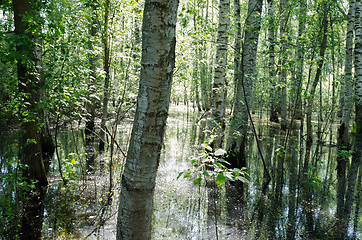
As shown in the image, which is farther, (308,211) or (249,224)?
(308,211)

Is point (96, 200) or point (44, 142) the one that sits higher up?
point (44, 142)

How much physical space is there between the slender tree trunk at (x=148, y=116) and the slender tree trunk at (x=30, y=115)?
276 cm

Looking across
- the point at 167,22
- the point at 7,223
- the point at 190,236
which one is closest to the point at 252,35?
the point at 190,236

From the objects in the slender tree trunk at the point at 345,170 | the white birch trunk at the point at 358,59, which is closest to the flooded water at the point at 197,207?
the slender tree trunk at the point at 345,170

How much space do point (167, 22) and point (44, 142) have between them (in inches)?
384

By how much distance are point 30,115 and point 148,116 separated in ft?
12.3

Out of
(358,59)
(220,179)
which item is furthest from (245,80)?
(358,59)

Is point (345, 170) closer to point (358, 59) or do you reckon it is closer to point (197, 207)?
point (358, 59)

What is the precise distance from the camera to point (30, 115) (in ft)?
15.3

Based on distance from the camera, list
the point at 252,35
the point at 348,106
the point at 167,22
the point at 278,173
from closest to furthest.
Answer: the point at 167,22 → the point at 252,35 → the point at 278,173 → the point at 348,106

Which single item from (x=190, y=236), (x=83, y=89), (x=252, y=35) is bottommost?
(x=190, y=236)

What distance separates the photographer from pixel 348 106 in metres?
11.6

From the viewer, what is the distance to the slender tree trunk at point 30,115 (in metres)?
4.21

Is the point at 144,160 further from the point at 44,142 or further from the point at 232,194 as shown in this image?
the point at 44,142
